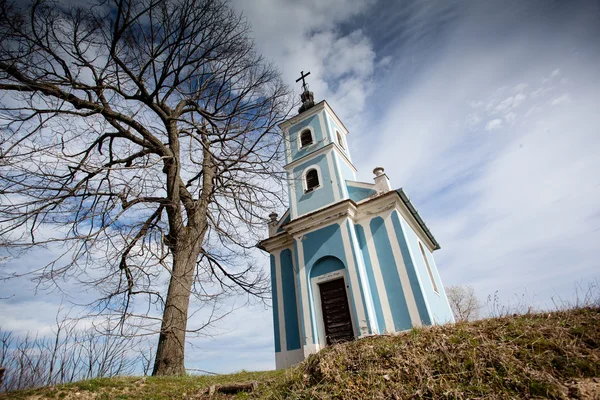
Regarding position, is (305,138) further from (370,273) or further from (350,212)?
(370,273)

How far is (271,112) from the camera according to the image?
7.18 m

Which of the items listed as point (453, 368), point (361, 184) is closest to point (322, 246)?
point (361, 184)

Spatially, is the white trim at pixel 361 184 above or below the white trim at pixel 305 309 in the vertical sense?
above

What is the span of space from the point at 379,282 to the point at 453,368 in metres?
7.14

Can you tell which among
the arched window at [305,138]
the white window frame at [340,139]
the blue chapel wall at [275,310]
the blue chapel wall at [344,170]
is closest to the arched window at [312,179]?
the blue chapel wall at [344,170]

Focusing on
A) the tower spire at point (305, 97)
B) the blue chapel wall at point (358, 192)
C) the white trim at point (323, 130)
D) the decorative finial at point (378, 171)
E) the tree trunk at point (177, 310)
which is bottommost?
the tree trunk at point (177, 310)

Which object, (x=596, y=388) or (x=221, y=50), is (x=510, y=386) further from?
(x=221, y=50)

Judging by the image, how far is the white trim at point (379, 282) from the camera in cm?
956

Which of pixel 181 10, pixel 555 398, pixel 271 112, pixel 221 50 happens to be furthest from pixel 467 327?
pixel 181 10

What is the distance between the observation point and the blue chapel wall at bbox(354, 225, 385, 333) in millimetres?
9664

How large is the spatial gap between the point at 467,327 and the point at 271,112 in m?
5.84

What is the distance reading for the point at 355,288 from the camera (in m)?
9.75

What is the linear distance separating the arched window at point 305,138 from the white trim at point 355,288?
5.31 meters

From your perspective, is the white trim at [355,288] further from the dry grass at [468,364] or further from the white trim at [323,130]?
the dry grass at [468,364]
